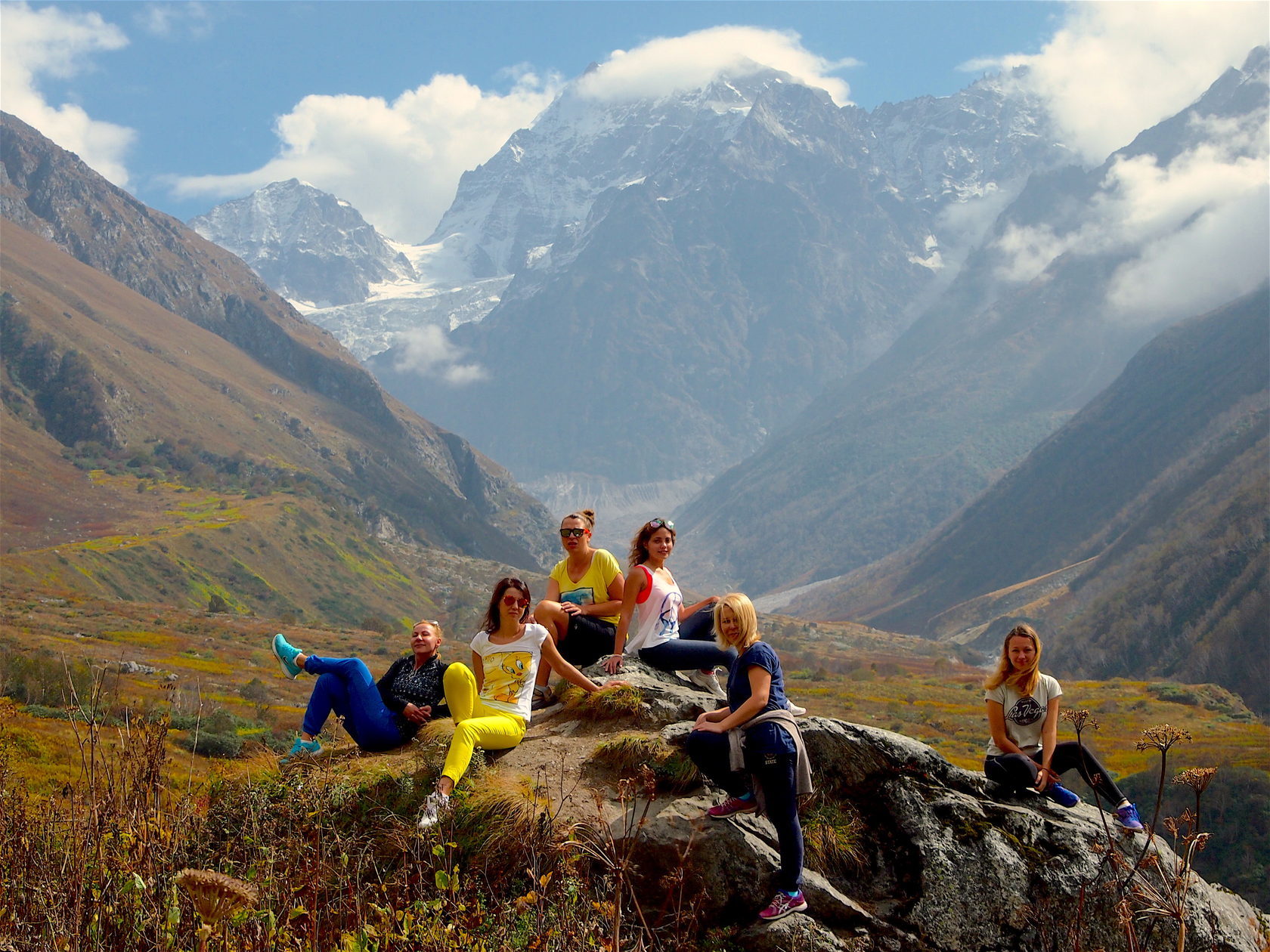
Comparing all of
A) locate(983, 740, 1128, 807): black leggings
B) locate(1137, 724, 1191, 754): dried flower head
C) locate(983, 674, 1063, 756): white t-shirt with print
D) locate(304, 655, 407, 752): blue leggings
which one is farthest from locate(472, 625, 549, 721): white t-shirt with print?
locate(1137, 724, 1191, 754): dried flower head

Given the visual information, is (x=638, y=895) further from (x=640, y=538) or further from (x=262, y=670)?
(x=262, y=670)

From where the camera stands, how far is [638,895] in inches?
324

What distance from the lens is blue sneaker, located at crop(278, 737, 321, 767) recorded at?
9359 mm

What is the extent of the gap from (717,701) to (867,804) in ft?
7.34

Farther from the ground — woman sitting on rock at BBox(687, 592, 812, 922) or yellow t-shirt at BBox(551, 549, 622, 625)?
yellow t-shirt at BBox(551, 549, 622, 625)

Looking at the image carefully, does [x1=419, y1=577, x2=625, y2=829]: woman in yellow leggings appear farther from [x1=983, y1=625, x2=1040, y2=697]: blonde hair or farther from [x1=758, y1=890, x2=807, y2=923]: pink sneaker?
[x1=983, y1=625, x2=1040, y2=697]: blonde hair

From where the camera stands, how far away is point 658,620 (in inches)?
455

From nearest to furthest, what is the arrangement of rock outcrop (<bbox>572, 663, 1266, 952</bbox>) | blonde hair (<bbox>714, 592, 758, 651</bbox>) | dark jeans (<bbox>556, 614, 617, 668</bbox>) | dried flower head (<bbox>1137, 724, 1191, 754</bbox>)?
dried flower head (<bbox>1137, 724, 1191, 754</bbox>) < rock outcrop (<bbox>572, 663, 1266, 952</bbox>) < blonde hair (<bbox>714, 592, 758, 651</bbox>) < dark jeans (<bbox>556, 614, 617, 668</bbox>)

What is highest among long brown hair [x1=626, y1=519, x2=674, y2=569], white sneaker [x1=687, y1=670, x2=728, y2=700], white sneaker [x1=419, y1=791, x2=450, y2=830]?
long brown hair [x1=626, y1=519, x2=674, y2=569]

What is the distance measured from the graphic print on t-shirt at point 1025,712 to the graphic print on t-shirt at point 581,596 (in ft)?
16.2

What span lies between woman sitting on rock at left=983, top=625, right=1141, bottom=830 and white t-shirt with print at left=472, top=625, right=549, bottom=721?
4637 mm

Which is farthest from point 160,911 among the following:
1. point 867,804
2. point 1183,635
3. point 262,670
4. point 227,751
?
point 1183,635

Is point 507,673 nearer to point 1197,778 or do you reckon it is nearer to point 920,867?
point 920,867

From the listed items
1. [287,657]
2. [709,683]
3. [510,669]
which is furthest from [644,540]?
[287,657]
